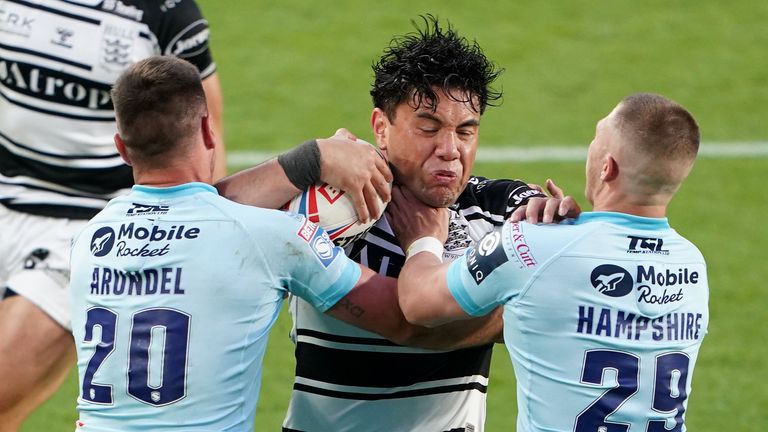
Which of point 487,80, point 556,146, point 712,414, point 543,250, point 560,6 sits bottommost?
point 712,414

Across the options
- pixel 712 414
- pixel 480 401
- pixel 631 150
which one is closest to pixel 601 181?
pixel 631 150

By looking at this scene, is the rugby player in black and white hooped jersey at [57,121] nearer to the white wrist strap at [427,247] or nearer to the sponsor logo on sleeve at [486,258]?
the white wrist strap at [427,247]

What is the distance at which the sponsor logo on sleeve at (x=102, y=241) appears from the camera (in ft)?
14.0

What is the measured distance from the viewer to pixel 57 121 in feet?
20.0

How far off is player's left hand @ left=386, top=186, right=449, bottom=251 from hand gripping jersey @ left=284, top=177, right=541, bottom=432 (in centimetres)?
8

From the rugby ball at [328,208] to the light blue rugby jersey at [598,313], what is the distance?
1.81 ft

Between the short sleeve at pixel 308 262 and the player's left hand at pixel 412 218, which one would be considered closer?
the short sleeve at pixel 308 262

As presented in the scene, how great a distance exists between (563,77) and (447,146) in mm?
7202

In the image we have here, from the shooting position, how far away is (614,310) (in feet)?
13.6

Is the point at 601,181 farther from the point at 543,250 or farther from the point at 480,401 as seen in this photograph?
the point at 480,401

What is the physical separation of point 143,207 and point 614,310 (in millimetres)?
1516

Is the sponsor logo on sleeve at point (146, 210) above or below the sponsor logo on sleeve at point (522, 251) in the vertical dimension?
above

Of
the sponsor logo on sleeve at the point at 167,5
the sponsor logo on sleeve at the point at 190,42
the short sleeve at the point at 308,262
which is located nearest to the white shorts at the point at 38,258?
the sponsor logo on sleeve at the point at 190,42

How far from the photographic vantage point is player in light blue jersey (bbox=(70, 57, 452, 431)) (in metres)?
4.16
